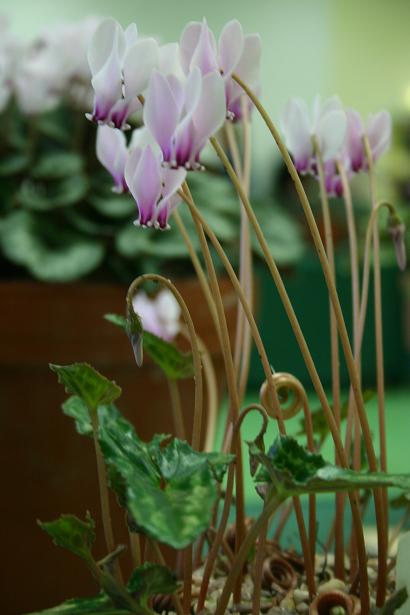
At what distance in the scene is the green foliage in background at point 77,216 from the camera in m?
1.48

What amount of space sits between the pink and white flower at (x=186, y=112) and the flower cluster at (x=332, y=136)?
185mm

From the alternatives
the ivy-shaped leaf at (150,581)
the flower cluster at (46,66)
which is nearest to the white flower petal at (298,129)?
the ivy-shaped leaf at (150,581)

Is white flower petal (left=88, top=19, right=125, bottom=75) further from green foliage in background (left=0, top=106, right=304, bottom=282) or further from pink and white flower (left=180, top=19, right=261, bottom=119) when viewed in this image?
green foliage in background (left=0, top=106, right=304, bottom=282)

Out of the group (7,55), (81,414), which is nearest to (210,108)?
(81,414)

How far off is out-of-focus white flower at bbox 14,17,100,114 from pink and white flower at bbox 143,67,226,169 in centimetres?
117

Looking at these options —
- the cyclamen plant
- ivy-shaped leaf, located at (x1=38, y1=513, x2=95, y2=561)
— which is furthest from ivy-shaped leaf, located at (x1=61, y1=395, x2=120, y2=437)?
ivy-shaped leaf, located at (x1=38, y1=513, x2=95, y2=561)

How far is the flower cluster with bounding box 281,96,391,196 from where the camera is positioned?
0.66 m

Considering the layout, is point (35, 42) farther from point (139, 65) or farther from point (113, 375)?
point (139, 65)

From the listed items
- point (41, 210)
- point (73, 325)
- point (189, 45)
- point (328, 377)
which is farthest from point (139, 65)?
point (328, 377)

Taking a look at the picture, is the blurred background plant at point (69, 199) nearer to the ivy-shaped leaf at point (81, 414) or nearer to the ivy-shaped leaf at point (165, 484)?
the ivy-shaped leaf at point (81, 414)

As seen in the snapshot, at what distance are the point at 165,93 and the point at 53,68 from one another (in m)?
1.22

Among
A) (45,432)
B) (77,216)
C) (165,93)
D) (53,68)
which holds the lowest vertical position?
(45,432)

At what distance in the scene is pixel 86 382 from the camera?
1.72 feet

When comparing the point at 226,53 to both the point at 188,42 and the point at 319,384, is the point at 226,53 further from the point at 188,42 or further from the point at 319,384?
the point at 319,384
